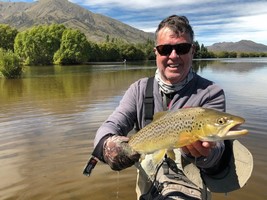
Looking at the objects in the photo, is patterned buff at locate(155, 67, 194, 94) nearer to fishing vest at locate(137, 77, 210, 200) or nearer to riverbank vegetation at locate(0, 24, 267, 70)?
fishing vest at locate(137, 77, 210, 200)

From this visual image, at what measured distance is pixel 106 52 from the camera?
430ft

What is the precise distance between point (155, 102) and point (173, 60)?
0.62m

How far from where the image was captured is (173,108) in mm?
4457

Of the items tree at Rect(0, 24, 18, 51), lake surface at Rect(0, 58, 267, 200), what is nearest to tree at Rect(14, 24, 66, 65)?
tree at Rect(0, 24, 18, 51)

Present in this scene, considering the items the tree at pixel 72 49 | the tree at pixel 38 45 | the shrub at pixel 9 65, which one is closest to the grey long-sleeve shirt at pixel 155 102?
the shrub at pixel 9 65

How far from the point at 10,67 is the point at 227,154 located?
44.6 m

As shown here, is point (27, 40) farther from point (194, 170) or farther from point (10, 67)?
point (194, 170)

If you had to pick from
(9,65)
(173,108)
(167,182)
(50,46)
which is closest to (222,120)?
(173,108)

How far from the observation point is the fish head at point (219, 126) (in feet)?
10.4

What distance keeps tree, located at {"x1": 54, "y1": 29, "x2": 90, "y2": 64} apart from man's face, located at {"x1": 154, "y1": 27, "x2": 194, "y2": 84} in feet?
348

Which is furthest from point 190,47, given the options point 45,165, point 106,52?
point 106,52

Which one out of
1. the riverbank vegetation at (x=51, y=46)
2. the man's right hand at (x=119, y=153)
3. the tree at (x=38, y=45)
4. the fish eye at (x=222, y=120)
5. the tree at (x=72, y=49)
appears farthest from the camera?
the tree at (x=72, y=49)

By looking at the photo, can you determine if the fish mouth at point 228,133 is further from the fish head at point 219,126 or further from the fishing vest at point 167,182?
the fishing vest at point 167,182

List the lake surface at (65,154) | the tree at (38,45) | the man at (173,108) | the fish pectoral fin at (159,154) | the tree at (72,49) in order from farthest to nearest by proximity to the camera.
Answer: the tree at (72,49) < the tree at (38,45) < the lake surface at (65,154) < the man at (173,108) < the fish pectoral fin at (159,154)
